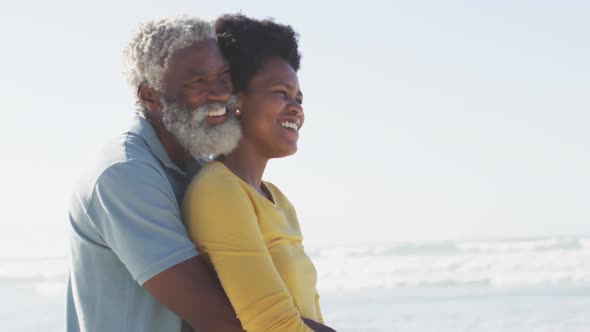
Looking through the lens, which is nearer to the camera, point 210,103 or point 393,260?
point 210,103

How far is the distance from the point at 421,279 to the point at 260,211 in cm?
1472

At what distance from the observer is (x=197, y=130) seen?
262 cm

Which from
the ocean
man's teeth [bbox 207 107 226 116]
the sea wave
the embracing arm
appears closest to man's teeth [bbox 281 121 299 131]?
man's teeth [bbox 207 107 226 116]

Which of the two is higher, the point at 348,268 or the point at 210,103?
the point at 210,103

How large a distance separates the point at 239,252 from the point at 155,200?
0.85ft

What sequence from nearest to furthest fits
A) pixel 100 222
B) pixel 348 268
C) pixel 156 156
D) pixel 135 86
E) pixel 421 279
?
pixel 100 222
pixel 156 156
pixel 135 86
pixel 421 279
pixel 348 268

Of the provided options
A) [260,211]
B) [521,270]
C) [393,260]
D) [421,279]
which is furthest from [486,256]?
[260,211]

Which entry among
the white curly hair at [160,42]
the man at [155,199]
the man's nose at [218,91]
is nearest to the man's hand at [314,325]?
the man at [155,199]

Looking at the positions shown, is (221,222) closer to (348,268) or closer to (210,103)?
(210,103)

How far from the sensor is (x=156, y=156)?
8.38ft

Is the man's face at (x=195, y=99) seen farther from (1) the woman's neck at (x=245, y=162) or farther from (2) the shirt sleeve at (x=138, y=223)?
(2) the shirt sleeve at (x=138, y=223)

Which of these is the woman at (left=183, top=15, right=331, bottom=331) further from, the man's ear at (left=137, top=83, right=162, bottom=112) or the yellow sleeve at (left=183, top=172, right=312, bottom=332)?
the man's ear at (left=137, top=83, right=162, bottom=112)

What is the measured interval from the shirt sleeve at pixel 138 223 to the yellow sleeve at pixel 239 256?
0.27 ft

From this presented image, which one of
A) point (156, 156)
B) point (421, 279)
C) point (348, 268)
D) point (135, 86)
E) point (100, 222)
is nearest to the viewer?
point (100, 222)
